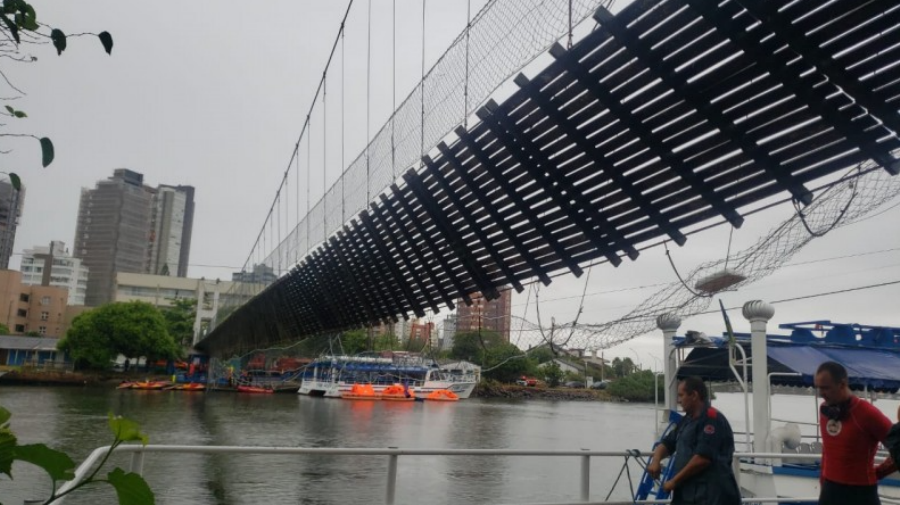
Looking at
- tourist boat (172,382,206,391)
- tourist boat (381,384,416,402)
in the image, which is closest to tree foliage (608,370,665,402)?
tourist boat (381,384,416,402)

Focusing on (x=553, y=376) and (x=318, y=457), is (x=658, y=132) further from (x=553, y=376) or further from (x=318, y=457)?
(x=553, y=376)

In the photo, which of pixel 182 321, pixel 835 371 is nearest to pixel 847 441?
pixel 835 371

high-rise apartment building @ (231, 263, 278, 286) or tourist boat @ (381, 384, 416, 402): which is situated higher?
high-rise apartment building @ (231, 263, 278, 286)

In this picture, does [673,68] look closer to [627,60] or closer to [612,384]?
[627,60]

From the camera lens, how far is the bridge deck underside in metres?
3.21

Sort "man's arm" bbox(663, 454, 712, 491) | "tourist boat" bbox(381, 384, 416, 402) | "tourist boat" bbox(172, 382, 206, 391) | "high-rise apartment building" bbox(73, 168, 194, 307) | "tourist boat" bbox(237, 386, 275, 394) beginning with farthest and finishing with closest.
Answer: "high-rise apartment building" bbox(73, 168, 194, 307), "tourist boat" bbox(381, 384, 416, 402), "tourist boat" bbox(237, 386, 275, 394), "tourist boat" bbox(172, 382, 206, 391), "man's arm" bbox(663, 454, 712, 491)

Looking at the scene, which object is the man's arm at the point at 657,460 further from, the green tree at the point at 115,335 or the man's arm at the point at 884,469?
the green tree at the point at 115,335

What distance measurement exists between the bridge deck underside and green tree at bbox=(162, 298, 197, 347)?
247 ft

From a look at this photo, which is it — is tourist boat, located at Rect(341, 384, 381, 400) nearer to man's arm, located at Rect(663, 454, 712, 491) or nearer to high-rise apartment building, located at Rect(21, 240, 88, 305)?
high-rise apartment building, located at Rect(21, 240, 88, 305)

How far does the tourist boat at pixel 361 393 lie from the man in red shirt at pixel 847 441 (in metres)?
66.7

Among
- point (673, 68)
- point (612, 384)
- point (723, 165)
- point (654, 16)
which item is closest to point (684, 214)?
point (723, 165)

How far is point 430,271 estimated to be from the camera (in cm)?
751

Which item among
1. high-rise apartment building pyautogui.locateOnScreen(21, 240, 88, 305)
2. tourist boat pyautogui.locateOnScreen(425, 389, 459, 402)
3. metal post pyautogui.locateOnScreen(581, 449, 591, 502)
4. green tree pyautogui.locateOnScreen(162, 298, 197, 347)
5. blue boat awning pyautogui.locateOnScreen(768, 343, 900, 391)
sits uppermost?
high-rise apartment building pyautogui.locateOnScreen(21, 240, 88, 305)

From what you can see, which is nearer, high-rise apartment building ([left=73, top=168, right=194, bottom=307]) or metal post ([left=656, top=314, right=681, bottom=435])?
metal post ([left=656, top=314, right=681, bottom=435])
